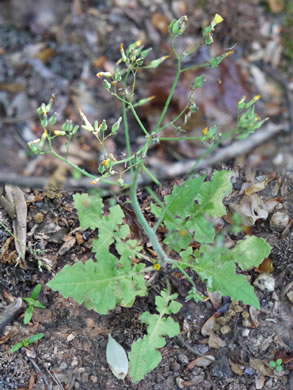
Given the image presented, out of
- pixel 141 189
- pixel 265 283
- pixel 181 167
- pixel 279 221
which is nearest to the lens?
pixel 265 283

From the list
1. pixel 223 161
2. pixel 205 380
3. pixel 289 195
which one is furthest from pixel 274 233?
pixel 205 380

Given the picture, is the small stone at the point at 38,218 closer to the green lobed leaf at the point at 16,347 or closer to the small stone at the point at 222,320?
the green lobed leaf at the point at 16,347

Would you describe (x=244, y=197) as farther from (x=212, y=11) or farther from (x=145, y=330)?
(x=212, y=11)

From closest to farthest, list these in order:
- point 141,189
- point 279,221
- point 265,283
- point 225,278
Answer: point 225,278 → point 265,283 → point 279,221 → point 141,189

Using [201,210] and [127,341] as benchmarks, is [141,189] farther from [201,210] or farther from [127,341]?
[127,341]

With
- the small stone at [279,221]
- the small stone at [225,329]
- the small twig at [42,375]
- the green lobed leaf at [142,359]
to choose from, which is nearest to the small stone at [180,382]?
the green lobed leaf at [142,359]

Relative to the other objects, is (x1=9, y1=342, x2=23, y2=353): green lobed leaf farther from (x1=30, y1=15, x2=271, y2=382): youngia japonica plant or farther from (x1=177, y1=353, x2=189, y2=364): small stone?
(x1=177, y1=353, x2=189, y2=364): small stone

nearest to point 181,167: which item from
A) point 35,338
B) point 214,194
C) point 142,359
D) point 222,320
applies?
point 214,194
